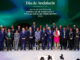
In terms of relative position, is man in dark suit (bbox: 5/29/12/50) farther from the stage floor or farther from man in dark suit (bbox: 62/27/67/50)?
man in dark suit (bbox: 62/27/67/50)

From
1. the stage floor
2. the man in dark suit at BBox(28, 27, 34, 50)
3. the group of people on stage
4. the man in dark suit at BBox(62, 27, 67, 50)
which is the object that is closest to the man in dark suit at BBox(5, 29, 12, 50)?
the group of people on stage

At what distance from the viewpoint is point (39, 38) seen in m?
16.7

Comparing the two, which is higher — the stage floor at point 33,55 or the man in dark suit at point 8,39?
the man in dark suit at point 8,39

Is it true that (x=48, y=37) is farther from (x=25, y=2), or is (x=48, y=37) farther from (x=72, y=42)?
(x=25, y=2)

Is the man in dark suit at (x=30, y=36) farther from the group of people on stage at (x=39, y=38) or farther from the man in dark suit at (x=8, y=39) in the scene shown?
the man in dark suit at (x=8, y=39)

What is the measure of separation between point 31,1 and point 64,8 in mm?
2322

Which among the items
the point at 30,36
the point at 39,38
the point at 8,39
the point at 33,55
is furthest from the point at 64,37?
the point at 8,39

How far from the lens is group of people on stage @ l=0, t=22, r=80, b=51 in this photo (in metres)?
16.5

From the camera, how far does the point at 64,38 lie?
16.6 m

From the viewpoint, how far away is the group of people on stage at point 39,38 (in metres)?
16.5

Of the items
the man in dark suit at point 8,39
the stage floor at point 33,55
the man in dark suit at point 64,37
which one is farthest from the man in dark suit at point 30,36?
the man in dark suit at point 64,37

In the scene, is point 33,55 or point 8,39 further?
point 8,39

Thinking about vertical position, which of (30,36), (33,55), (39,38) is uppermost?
(30,36)

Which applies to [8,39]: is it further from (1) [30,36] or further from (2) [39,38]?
(2) [39,38]
